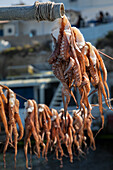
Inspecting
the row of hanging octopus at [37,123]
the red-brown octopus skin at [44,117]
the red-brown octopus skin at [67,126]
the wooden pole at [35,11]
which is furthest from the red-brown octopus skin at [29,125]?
the wooden pole at [35,11]

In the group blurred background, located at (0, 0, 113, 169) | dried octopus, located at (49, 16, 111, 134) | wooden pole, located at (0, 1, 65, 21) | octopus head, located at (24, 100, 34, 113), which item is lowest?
blurred background, located at (0, 0, 113, 169)

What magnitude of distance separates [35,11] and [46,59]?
32703 millimetres

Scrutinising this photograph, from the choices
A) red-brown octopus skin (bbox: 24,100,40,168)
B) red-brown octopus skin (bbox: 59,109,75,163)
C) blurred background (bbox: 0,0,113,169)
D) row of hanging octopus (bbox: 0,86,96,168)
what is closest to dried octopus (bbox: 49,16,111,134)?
row of hanging octopus (bbox: 0,86,96,168)

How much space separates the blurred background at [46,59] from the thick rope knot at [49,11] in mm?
12664

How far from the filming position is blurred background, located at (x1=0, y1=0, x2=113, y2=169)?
64.1 ft

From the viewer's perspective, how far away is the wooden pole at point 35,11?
262cm

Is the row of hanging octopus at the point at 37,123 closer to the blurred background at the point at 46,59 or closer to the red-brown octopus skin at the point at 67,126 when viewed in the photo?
the red-brown octopus skin at the point at 67,126

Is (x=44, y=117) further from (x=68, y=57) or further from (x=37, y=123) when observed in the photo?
(x=68, y=57)

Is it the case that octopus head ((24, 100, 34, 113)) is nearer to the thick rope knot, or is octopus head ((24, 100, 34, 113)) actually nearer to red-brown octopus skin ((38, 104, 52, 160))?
red-brown octopus skin ((38, 104, 52, 160))

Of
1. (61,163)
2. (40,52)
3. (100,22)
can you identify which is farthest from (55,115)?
(40,52)

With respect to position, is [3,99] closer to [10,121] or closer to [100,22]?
[10,121]

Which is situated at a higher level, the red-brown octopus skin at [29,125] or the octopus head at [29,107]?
the octopus head at [29,107]

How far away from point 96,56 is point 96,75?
0.75ft

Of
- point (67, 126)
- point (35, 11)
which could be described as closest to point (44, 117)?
point (67, 126)
